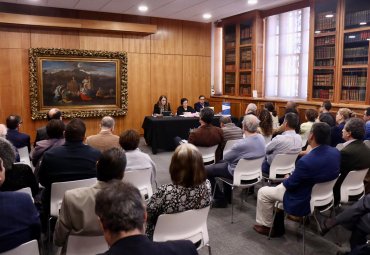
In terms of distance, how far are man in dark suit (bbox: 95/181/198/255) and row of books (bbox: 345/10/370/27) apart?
22.8 feet

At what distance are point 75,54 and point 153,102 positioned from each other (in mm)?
2589

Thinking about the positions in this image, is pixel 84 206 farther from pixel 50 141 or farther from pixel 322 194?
pixel 322 194

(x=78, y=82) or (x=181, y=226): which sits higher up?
(x=78, y=82)

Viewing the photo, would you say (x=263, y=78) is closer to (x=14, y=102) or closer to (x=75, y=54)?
(x=75, y=54)

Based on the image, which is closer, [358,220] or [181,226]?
[181,226]

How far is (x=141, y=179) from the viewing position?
3.39 meters

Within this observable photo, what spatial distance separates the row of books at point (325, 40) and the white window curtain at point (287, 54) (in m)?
0.65

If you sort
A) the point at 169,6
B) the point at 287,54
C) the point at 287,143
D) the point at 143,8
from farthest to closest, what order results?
the point at 287,54 < the point at 143,8 < the point at 169,6 < the point at 287,143

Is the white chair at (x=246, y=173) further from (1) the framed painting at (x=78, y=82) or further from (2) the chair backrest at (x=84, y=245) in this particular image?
(1) the framed painting at (x=78, y=82)

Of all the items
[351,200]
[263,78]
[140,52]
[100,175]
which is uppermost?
[140,52]

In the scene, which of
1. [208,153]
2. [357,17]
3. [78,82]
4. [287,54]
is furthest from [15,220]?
[287,54]

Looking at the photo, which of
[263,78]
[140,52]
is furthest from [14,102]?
[263,78]

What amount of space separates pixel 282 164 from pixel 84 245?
2655 mm

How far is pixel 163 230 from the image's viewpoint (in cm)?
229
